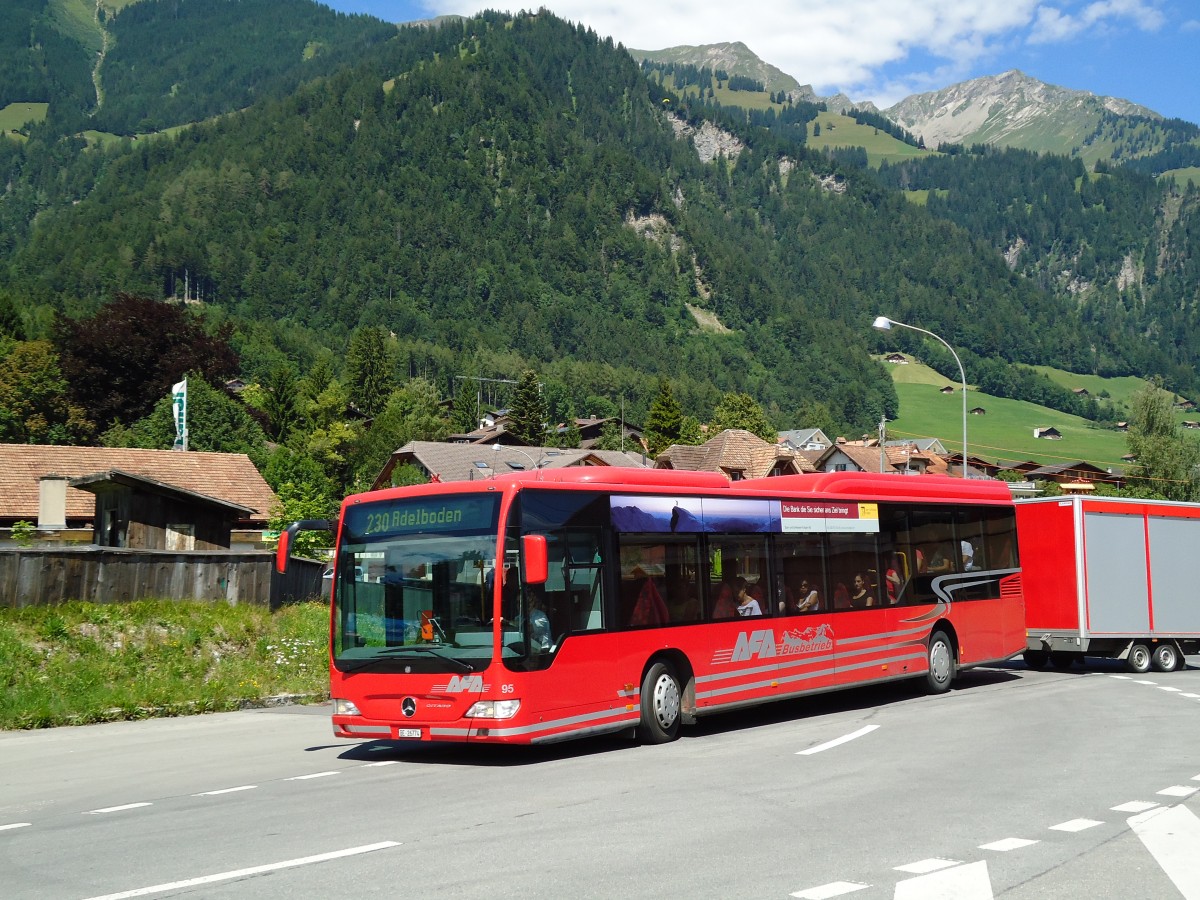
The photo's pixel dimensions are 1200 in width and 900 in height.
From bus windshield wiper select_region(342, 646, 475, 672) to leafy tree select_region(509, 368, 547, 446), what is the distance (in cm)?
12817

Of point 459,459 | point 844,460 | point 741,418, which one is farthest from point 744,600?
point 741,418

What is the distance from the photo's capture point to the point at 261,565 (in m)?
24.1

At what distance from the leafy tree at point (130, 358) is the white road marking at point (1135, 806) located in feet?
275

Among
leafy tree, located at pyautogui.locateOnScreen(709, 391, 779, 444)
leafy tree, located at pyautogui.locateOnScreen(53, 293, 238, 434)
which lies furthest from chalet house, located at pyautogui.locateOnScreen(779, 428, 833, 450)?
leafy tree, located at pyautogui.locateOnScreen(53, 293, 238, 434)

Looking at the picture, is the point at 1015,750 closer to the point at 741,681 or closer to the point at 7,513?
the point at 741,681

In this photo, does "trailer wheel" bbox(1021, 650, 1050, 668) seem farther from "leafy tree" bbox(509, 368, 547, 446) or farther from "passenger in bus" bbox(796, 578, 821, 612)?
"leafy tree" bbox(509, 368, 547, 446)

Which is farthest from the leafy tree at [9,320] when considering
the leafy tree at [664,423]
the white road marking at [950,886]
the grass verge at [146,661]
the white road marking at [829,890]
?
the white road marking at [950,886]

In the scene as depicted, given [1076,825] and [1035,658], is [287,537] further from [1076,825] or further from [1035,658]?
[1035,658]

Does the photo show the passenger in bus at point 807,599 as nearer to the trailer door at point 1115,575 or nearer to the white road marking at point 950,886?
the trailer door at point 1115,575

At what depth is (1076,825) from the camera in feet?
29.4

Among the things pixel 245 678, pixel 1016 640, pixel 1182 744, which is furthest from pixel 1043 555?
pixel 245 678

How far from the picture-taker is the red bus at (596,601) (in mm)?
12609

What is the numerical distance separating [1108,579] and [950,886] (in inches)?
716

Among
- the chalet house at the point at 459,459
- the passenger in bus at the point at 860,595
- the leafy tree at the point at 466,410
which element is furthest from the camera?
the leafy tree at the point at 466,410
